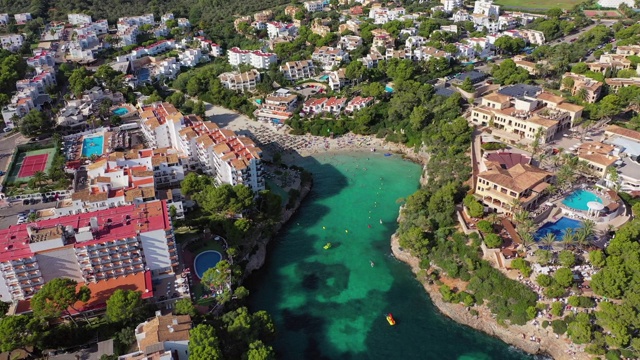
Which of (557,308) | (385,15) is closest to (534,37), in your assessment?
(385,15)

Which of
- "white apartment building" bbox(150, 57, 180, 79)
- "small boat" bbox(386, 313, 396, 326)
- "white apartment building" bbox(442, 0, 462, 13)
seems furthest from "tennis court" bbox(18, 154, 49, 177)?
"white apartment building" bbox(442, 0, 462, 13)

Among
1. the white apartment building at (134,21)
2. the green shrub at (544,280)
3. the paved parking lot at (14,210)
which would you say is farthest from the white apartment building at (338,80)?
the white apartment building at (134,21)

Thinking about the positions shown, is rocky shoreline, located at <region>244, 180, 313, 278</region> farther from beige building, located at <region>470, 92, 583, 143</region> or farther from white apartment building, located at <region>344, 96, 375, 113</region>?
beige building, located at <region>470, 92, 583, 143</region>

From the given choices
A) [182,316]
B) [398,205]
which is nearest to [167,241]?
[182,316]

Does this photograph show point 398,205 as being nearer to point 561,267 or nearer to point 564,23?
point 561,267

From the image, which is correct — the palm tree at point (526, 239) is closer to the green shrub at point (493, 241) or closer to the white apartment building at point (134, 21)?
the green shrub at point (493, 241)

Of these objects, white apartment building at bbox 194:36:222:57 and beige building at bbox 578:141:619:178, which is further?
white apartment building at bbox 194:36:222:57
